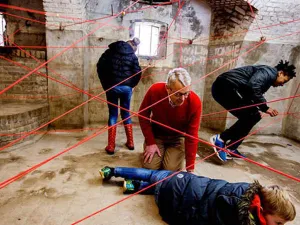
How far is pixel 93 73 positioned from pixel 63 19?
46.5 inches

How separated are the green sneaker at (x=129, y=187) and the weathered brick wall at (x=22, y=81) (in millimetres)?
2960

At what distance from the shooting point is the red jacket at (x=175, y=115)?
2.04m

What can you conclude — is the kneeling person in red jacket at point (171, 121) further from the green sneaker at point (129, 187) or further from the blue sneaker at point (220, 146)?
the blue sneaker at point (220, 146)

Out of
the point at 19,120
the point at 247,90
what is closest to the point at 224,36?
the point at 247,90

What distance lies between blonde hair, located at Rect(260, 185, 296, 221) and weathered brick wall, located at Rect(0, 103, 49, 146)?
11.0ft

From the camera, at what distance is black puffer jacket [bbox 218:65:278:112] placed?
102 inches

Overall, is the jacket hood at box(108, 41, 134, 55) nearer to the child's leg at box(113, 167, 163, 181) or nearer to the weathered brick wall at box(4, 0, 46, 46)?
the child's leg at box(113, 167, 163, 181)

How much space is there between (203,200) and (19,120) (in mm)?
3002

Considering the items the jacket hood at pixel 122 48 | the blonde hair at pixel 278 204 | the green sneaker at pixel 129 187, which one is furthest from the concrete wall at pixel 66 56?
the blonde hair at pixel 278 204

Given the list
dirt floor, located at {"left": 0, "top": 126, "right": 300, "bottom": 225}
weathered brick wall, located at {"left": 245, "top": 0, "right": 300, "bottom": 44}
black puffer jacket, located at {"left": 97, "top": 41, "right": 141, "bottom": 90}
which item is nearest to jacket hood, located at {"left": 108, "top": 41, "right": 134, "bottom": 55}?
black puffer jacket, located at {"left": 97, "top": 41, "right": 141, "bottom": 90}

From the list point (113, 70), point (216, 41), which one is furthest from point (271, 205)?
point (216, 41)

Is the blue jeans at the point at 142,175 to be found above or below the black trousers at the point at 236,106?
below

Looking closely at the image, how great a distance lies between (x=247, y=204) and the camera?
117 centimetres

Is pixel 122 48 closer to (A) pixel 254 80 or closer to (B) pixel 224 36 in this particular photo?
(A) pixel 254 80
